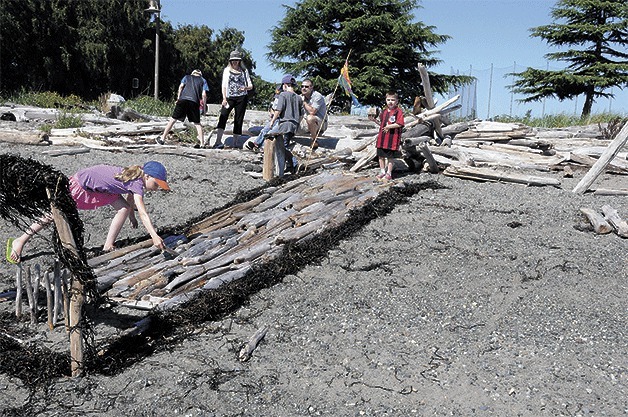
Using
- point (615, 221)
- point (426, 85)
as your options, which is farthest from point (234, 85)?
point (615, 221)

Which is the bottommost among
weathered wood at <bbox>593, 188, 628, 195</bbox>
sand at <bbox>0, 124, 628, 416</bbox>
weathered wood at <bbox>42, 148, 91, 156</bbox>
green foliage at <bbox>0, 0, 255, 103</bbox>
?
sand at <bbox>0, 124, 628, 416</bbox>

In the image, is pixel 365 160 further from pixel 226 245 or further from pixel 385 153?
pixel 226 245

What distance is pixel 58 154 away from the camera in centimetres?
1057

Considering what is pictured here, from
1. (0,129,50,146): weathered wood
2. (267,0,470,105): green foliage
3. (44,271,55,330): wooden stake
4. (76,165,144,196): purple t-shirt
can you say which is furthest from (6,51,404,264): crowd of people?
(267,0,470,105): green foliage

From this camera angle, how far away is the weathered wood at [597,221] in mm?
7266

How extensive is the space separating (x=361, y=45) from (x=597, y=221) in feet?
80.1

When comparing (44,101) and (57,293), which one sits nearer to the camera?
(57,293)

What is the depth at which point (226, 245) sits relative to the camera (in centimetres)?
641

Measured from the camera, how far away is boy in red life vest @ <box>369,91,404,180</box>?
9.07 metres

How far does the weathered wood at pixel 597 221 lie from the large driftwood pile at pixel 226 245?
2.46m

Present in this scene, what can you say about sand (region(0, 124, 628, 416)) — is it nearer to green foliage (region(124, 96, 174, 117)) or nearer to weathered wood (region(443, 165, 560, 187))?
weathered wood (region(443, 165, 560, 187))

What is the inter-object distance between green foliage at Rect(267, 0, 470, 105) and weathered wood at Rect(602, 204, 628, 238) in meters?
21.7

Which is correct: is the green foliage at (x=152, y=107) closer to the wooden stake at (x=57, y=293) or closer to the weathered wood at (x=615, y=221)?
the weathered wood at (x=615, y=221)

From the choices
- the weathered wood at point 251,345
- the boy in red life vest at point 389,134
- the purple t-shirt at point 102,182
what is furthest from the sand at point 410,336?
the boy in red life vest at point 389,134
